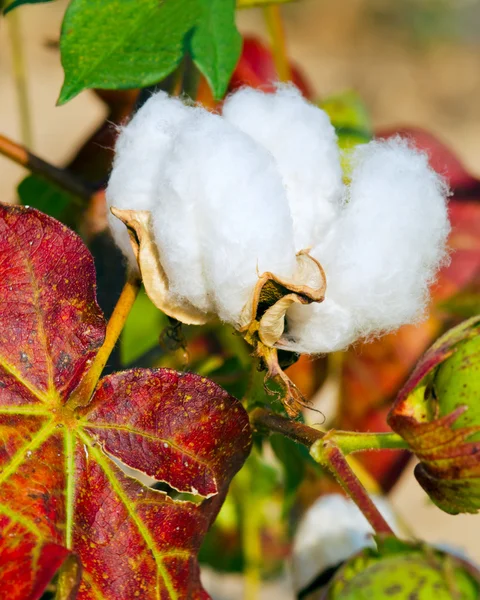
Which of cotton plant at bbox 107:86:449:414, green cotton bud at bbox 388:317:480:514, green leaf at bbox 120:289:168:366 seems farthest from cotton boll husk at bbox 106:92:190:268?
green leaf at bbox 120:289:168:366

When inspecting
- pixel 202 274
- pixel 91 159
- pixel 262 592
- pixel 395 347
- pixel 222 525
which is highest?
pixel 202 274

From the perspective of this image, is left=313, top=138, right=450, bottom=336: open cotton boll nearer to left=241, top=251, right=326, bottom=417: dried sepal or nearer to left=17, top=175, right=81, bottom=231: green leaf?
left=241, top=251, right=326, bottom=417: dried sepal

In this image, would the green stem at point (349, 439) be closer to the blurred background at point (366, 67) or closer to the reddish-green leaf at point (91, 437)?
the reddish-green leaf at point (91, 437)

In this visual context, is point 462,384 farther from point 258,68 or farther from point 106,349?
point 258,68

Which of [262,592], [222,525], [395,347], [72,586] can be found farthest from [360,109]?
[262,592]

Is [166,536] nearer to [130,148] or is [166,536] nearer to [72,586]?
[72,586]

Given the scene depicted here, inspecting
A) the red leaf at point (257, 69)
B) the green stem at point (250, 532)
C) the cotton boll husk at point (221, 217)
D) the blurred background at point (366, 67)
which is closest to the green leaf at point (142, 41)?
the cotton boll husk at point (221, 217)

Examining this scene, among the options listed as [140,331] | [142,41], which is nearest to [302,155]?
[142,41]
